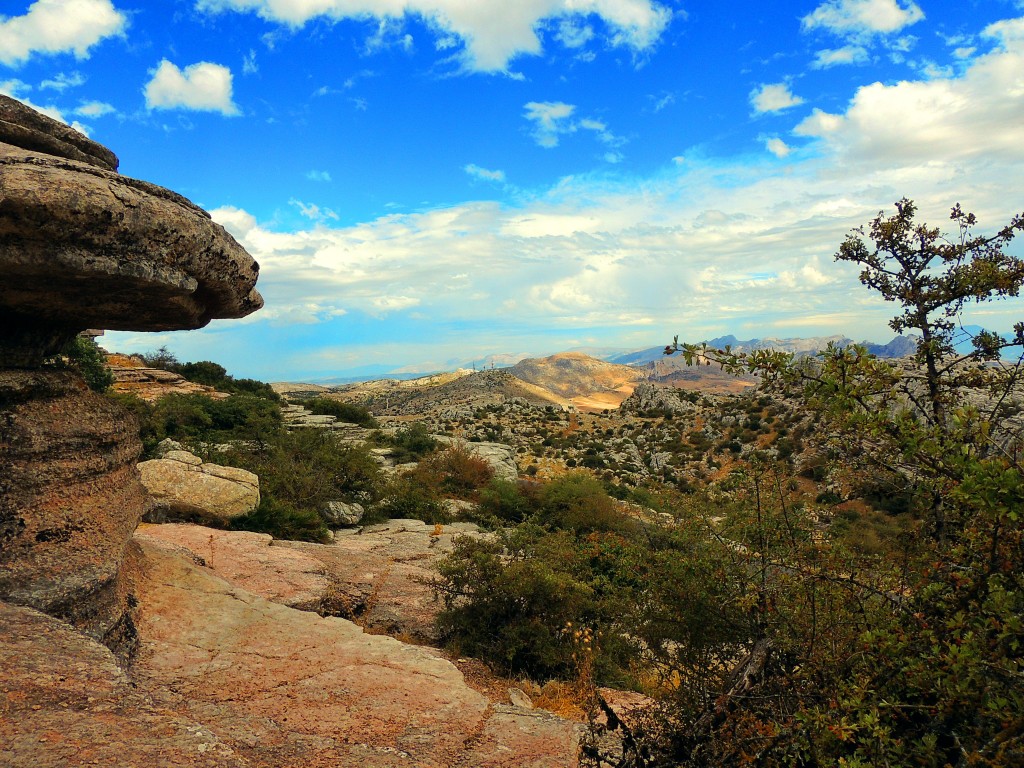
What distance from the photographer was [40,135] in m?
5.84

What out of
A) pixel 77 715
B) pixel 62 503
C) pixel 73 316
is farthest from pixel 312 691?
pixel 73 316

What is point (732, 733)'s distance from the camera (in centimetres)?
362

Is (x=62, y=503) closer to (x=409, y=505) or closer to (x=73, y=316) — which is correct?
(x=73, y=316)

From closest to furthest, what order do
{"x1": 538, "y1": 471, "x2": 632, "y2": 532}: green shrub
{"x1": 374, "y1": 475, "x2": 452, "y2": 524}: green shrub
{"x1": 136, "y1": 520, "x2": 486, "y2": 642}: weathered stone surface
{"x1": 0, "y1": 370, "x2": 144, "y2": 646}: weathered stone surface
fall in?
{"x1": 0, "y1": 370, "x2": 144, "y2": 646}: weathered stone surface
{"x1": 136, "y1": 520, "x2": 486, "y2": 642}: weathered stone surface
{"x1": 538, "y1": 471, "x2": 632, "y2": 532}: green shrub
{"x1": 374, "y1": 475, "x2": 452, "y2": 524}: green shrub

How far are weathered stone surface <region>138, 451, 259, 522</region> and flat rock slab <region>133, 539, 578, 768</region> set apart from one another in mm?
4503

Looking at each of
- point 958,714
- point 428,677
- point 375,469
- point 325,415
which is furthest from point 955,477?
point 325,415

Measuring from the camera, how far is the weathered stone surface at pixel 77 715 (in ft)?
11.4

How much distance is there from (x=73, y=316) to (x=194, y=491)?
626 centimetres

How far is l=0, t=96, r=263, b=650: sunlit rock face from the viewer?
490 centimetres

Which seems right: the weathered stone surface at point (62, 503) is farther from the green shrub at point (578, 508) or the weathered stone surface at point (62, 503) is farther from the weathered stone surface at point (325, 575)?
the green shrub at point (578, 508)

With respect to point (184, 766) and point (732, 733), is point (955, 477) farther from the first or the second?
point (184, 766)

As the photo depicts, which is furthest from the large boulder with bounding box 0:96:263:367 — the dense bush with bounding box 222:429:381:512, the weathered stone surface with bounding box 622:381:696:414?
the weathered stone surface with bounding box 622:381:696:414

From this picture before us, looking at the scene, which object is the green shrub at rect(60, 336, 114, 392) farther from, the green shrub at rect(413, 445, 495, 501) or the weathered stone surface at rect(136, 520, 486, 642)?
the weathered stone surface at rect(136, 520, 486, 642)

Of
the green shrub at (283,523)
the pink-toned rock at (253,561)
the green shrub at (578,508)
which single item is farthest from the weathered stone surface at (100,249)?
the green shrub at (578,508)
